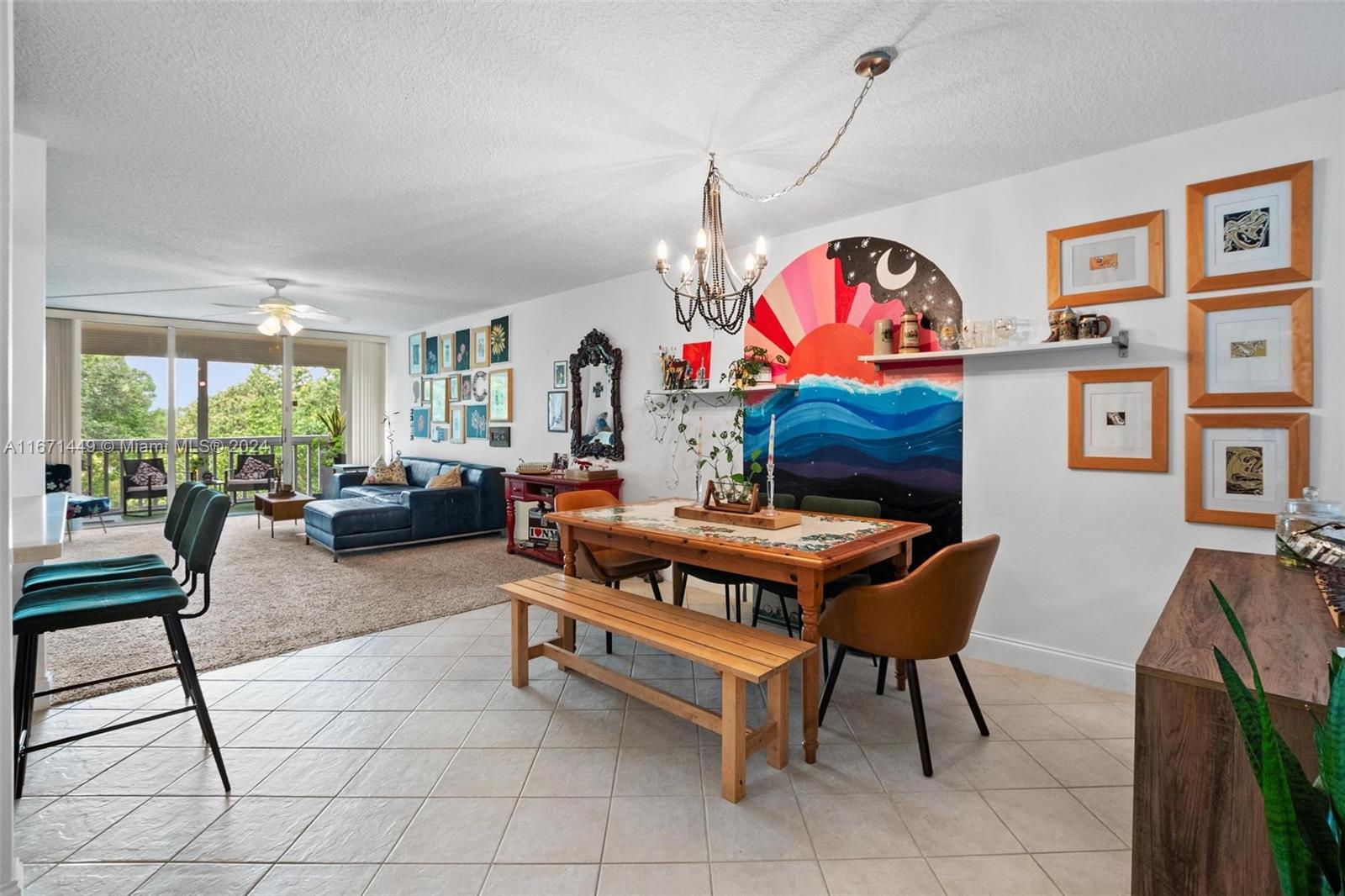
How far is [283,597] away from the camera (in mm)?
4160

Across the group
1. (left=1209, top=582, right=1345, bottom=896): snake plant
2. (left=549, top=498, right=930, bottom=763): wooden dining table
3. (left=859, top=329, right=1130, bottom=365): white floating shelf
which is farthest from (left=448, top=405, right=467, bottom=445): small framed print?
(left=1209, top=582, right=1345, bottom=896): snake plant

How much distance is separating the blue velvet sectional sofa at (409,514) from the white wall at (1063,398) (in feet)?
12.4

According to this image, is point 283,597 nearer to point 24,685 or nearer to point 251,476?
point 24,685

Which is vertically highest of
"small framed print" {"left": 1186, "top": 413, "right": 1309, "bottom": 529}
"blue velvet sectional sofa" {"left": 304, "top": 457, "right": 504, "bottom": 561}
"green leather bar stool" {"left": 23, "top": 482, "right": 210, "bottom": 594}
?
"small framed print" {"left": 1186, "top": 413, "right": 1309, "bottom": 529}

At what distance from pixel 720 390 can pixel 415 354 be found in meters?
5.40

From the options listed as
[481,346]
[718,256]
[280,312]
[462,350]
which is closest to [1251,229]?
[718,256]

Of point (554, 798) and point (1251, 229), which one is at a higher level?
point (1251, 229)

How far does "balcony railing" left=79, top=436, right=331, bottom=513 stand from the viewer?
7051 mm

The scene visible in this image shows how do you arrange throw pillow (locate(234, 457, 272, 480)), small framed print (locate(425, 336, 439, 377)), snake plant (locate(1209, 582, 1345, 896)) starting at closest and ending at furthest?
snake plant (locate(1209, 582, 1345, 896)) < throw pillow (locate(234, 457, 272, 480)) < small framed print (locate(425, 336, 439, 377))

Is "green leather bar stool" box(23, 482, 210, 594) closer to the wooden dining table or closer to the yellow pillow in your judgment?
the wooden dining table

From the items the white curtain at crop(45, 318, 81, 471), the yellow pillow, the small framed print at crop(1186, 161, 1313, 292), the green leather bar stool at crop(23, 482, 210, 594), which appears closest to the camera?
the green leather bar stool at crop(23, 482, 210, 594)

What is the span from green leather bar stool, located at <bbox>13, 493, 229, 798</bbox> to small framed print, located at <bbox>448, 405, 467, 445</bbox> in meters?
4.99

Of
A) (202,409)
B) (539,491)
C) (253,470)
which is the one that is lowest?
(539,491)

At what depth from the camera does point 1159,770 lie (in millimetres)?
1031
